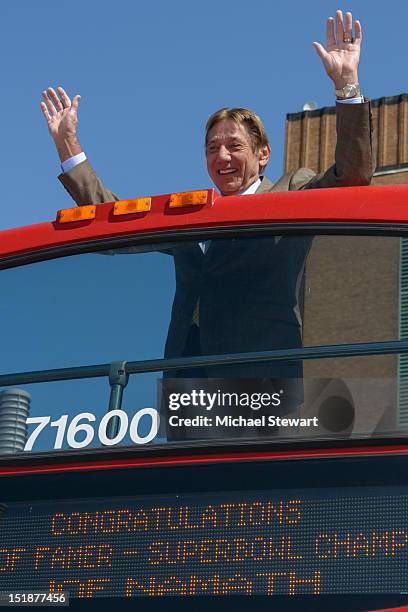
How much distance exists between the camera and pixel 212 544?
428 cm

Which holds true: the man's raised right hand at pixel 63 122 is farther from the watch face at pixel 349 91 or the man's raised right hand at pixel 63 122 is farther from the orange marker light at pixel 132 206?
the watch face at pixel 349 91

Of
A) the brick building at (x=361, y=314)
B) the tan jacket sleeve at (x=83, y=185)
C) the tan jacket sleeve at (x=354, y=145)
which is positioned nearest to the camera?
the brick building at (x=361, y=314)

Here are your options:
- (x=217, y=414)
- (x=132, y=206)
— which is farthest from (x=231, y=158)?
(x=217, y=414)

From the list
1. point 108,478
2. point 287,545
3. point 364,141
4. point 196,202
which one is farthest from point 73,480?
point 364,141

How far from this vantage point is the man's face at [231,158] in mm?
5570

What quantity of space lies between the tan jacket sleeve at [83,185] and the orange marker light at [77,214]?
38cm

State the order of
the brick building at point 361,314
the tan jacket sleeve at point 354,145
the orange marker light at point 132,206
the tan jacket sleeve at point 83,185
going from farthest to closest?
the tan jacket sleeve at point 83,185
the orange marker light at point 132,206
the tan jacket sleeve at point 354,145
the brick building at point 361,314

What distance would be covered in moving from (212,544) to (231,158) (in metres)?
2.09

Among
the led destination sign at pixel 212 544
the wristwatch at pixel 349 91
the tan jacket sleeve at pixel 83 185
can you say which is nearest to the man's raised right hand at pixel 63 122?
the tan jacket sleeve at pixel 83 185

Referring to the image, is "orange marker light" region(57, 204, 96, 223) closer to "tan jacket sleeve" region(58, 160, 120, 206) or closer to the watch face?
"tan jacket sleeve" region(58, 160, 120, 206)

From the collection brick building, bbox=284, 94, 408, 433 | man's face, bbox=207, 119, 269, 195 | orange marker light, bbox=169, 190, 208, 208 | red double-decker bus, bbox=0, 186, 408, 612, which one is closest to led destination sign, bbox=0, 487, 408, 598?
red double-decker bus, bbox=0, 186, 408, 612

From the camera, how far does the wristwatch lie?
16.6ft

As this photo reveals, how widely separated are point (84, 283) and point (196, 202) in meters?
0.64

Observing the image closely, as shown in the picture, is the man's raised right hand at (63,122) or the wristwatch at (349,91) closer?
the wristwatch at (349,91)
